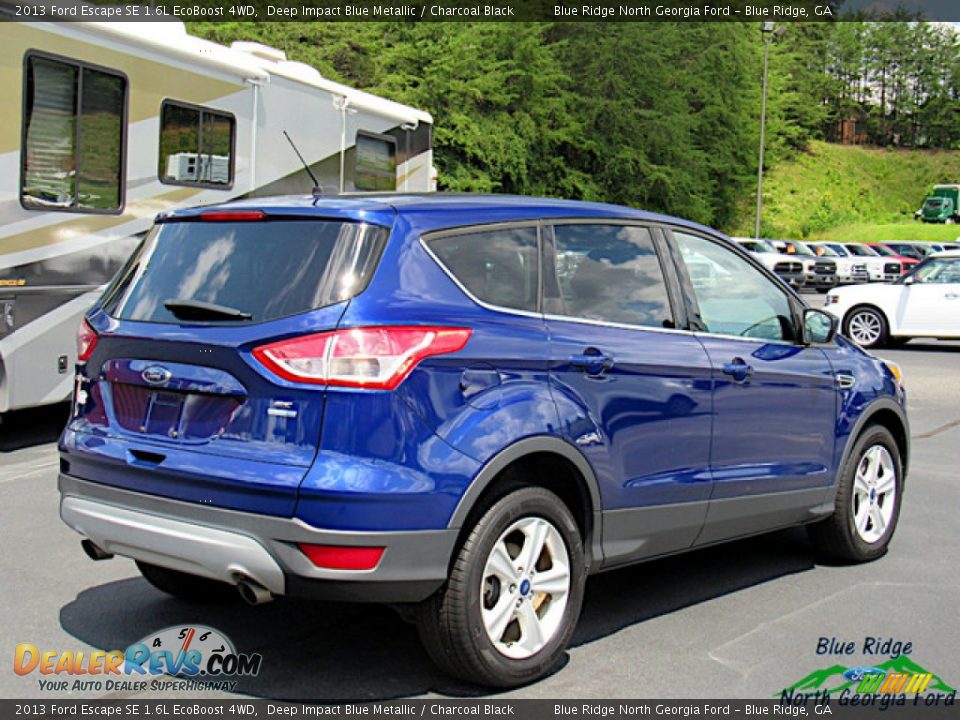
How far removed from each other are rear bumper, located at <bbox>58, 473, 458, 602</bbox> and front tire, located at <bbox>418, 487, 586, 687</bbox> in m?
0.13

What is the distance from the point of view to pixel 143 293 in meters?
4.66

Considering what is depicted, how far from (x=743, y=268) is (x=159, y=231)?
A: 2.83 meters

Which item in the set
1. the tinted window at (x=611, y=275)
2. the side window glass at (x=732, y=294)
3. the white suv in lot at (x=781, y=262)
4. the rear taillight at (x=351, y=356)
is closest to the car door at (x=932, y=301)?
the side window glass at (x=732, y=294)

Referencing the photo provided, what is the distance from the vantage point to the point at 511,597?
4305 millimetres

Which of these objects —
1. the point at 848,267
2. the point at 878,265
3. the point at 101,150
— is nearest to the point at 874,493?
the point at 101,150

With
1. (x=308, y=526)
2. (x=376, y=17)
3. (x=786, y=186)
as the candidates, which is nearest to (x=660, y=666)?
(x=308, y=526)

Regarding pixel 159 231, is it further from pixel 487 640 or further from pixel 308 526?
pixel 487 640

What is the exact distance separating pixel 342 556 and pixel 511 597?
73 cm

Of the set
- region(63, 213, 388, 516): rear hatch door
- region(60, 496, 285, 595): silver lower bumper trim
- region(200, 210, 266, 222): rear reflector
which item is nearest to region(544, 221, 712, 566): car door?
region(63, 213, 388, 516): rear hatch door

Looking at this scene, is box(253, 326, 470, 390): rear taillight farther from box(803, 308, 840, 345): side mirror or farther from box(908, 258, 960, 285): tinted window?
box(908, 258, 960, 285): tinted window

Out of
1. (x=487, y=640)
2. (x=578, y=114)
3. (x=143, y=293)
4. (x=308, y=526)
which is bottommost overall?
(x=487, y=640)

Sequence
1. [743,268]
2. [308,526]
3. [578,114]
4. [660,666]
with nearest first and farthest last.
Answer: [308,526] → [660,666] → [743,268] → [578,114]

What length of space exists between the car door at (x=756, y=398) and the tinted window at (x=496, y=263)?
1001 millimetres

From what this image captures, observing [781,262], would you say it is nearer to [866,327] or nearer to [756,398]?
[866,327]
